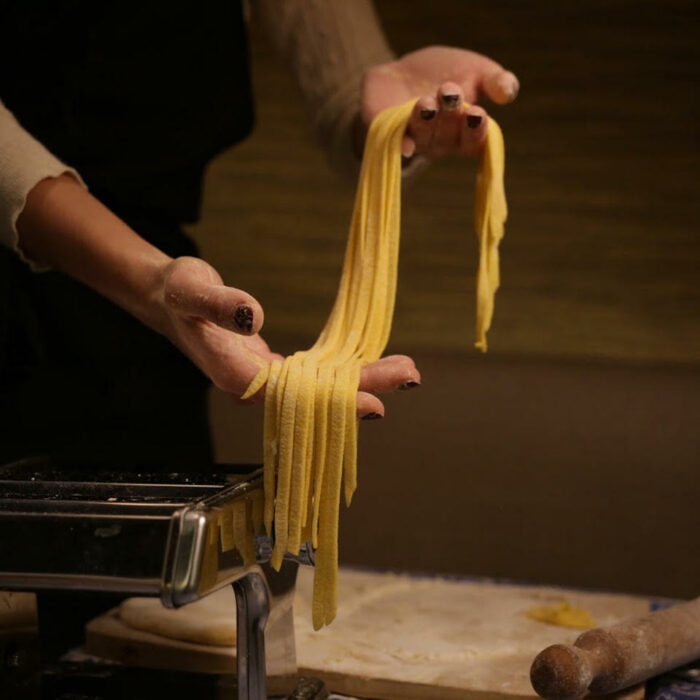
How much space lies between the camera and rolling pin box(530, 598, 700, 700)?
1005mm

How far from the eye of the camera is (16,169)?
1.12 m

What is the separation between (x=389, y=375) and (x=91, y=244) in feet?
1.16

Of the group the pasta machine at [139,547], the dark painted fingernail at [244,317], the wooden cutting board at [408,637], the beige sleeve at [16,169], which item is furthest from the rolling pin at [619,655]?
the beige sleeve at [16,169]

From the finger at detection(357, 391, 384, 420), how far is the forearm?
0.22 m

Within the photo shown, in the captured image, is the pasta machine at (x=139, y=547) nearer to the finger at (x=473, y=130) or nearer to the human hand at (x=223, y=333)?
the human hand at (x=223, y=333)

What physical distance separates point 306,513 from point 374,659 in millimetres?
319

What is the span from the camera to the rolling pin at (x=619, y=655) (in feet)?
3.30

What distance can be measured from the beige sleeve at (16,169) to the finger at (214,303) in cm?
22

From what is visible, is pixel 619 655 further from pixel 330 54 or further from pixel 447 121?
pixel 330 54

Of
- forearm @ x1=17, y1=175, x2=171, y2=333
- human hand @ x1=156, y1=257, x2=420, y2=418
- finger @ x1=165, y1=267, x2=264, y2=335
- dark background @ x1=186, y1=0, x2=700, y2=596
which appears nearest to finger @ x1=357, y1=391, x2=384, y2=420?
human hand @ x1=156, y1=257, x2=420, y2=418

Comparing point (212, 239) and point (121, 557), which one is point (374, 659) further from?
point (212, 239)

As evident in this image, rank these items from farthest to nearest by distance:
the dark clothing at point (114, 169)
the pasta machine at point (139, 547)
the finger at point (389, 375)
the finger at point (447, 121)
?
1. the dark clothing at point (114, 169)
2. the finger at point (447, 121)
3. the finger at point (389, 375)
4. the pasta machine at point (139, 547)

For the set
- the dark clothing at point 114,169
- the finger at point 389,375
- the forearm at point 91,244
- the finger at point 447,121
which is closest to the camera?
the finger at point 389,375

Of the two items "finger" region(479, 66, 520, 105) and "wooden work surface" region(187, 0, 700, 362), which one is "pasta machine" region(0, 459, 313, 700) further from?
"wooden work surface" region(187, 0, 700, 362)
